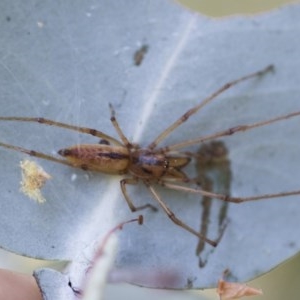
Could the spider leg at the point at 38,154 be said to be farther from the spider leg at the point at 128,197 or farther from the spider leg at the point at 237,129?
the spider leg at the point at 237,129

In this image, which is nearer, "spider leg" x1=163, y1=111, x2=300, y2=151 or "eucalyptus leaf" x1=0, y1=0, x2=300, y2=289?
"eucalyptus leaf" x1=0, y1=0, x2=300, y2=289

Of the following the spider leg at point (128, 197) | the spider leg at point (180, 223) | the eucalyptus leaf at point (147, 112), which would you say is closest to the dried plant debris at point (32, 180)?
the eucalyptus leaf at point (147, 112)

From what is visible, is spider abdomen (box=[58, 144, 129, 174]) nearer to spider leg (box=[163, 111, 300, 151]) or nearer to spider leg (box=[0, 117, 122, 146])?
spider leg (box=[0, 117, 122, 146])

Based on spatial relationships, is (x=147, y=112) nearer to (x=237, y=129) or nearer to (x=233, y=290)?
(x=237, y=129)

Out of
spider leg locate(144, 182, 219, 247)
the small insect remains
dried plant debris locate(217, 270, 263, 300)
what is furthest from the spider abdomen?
dried plant debris locate(217, 270, 263, 300)

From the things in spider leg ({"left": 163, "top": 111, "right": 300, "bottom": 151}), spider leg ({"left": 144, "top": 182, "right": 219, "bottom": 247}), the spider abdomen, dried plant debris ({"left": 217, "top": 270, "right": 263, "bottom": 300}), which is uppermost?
spider leg ({"left": 163, "top": 111, "right": 300, "bottom": 151})
